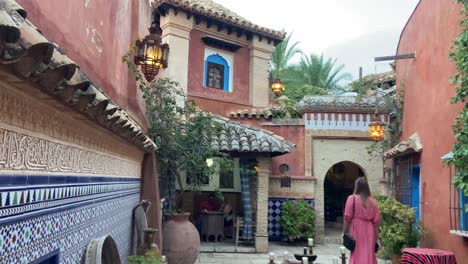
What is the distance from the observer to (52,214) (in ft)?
8.32

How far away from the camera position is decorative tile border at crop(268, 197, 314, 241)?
506 inches

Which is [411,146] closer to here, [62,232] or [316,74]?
[62,232]

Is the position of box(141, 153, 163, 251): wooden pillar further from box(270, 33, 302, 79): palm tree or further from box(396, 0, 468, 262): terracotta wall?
box(270, 33, 302, 79): palm tree

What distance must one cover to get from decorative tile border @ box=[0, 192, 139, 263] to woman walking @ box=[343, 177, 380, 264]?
11.1 ft

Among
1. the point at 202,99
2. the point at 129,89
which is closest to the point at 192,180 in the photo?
the point at 129,89

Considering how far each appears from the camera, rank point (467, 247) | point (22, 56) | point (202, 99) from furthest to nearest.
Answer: point (202, 99), point (467, 247), point (22, 56)

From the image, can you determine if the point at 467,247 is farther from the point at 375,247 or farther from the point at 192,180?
the point at 192,180

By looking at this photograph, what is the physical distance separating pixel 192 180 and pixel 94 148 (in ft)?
16.7

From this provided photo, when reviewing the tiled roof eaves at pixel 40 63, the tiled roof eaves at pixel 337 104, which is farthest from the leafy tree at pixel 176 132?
the tiled roof eaves at pixel 337 104

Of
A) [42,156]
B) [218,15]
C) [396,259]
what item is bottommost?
[396,259]

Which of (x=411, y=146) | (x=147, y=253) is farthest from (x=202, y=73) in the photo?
(x=147, y=253)

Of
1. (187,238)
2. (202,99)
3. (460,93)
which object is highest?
(202,99)

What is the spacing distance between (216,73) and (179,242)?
30.2 feet

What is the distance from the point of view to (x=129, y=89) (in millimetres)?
6305
